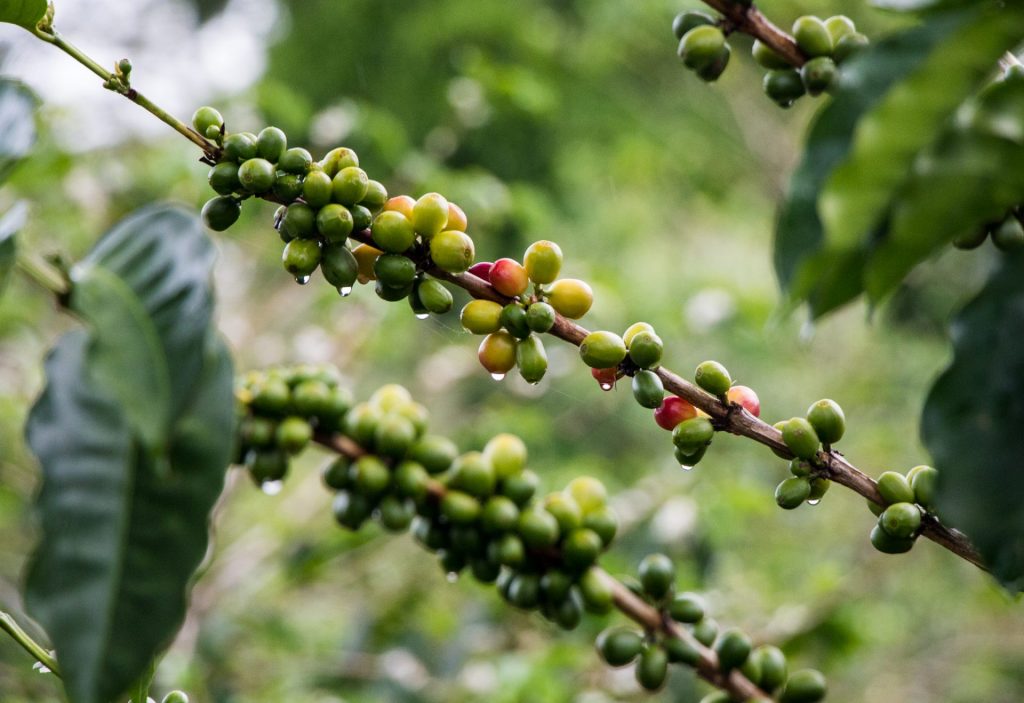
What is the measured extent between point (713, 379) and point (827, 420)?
0.09 m

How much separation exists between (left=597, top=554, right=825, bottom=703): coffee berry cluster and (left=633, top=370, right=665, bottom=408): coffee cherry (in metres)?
0.30

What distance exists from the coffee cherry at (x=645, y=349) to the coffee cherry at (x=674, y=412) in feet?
0.18

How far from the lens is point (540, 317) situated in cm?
59

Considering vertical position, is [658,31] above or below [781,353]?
above

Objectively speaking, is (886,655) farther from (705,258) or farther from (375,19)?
(375,19)

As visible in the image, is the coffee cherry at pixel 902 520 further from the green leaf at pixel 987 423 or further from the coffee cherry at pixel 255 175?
the coffee cherry at pixel 255 175

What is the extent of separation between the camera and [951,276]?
13.6 feet

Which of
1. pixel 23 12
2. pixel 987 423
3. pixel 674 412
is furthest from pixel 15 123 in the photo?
pixel 987 423

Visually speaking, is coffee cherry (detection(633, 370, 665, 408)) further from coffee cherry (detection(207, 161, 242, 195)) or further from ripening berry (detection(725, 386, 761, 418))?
coffee cherry (detection(207, 161, 242, 195))

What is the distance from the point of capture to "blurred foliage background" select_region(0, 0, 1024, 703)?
171 cm

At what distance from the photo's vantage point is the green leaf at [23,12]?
567mm

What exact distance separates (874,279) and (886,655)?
11.6ft

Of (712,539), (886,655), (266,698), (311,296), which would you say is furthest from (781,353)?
(266,698)

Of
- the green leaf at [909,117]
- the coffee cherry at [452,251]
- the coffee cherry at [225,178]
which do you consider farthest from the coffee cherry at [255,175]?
the green leaf at [909,117]
